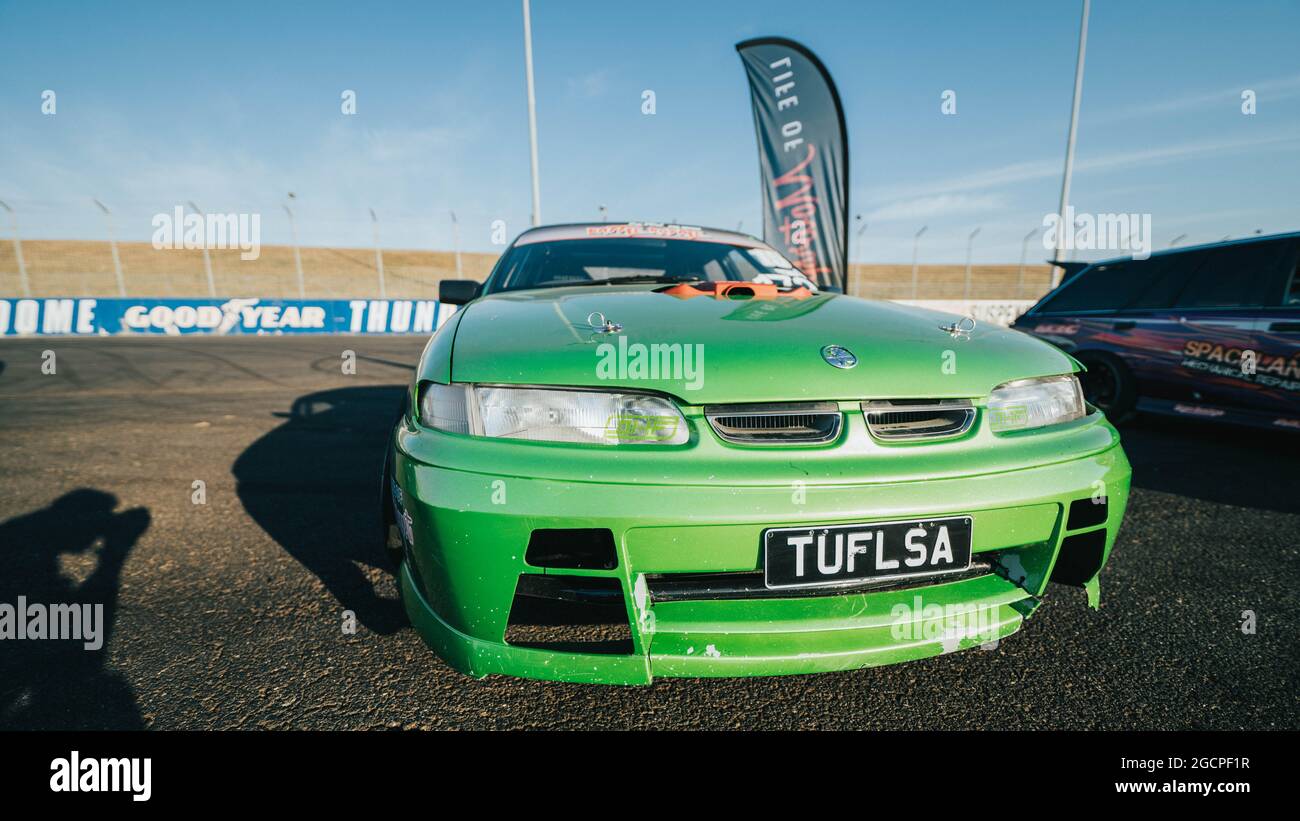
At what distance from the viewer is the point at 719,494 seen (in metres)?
1.21

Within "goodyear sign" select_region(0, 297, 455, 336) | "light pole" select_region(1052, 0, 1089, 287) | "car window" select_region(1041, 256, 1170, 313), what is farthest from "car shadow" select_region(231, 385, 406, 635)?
"light pole" select_region(1052, 0, 1089, 287)

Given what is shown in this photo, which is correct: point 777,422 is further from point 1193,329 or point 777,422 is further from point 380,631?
point 1193,329

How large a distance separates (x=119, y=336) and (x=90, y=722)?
16.2 m

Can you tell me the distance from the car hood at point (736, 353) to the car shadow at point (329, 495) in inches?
41.0

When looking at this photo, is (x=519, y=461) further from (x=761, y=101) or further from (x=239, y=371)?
(x=761, y=101)

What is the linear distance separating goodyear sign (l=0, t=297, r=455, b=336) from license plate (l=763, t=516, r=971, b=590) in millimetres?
12805

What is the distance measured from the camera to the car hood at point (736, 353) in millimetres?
1335

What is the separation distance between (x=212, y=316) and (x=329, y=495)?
14406mm

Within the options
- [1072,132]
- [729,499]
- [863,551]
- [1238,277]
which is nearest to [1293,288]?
[1238,277]

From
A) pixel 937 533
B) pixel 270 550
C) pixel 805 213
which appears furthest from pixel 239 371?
pixel 937 533

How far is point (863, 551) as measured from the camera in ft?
4.15

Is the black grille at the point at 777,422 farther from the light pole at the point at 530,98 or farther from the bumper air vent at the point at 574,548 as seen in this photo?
the light pole at the point at 530,98
